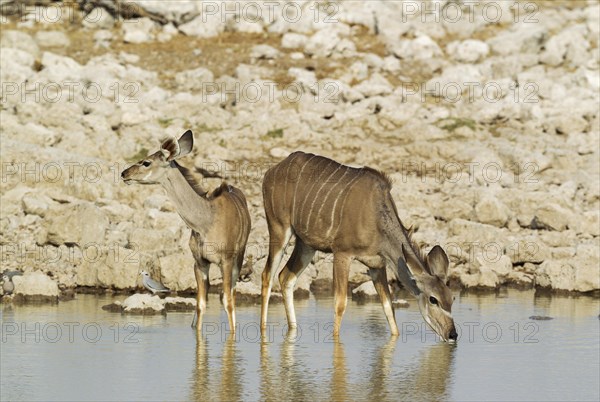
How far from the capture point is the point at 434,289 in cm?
1362

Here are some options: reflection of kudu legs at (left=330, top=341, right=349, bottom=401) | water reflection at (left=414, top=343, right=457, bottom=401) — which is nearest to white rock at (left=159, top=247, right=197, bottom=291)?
reflection of kudu legs at (left=330, top=341, right=349, bottom=401)

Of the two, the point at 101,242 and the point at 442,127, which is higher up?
the point at 442,127

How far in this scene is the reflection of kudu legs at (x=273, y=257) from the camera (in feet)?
49.9

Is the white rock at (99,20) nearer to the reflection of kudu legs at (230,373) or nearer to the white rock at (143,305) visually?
the white rock at (143,305)

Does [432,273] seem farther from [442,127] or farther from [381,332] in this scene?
[442,127]

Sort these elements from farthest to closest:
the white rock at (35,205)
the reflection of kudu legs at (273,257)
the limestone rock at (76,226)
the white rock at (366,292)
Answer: the white rock at (35,205)
the limestone rock at (76,226)
the white rock at (366,292)
the reflection of kudu legs at (273,257)

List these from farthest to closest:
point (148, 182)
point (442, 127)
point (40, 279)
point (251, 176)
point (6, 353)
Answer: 1. point (442, 127)
2. point (251, 176)
3. point (40, 279)
4. point (148, 182)
5. point (6, 353)

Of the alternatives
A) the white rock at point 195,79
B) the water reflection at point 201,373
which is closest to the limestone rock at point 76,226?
the water reflection at point 201,373

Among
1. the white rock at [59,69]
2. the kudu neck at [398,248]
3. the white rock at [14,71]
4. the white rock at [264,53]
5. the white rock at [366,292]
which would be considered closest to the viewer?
the kudu neck at [398,248]

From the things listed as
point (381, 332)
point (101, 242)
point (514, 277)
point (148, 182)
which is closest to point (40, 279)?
point (101, 242)

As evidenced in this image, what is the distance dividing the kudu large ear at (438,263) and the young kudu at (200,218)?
97.2 inches

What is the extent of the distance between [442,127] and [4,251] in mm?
11900

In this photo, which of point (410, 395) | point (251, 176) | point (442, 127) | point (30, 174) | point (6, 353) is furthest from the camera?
point (442, 127)

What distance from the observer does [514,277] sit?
19.9 meters
